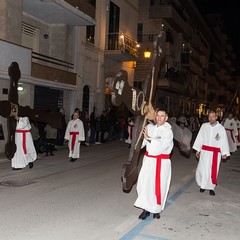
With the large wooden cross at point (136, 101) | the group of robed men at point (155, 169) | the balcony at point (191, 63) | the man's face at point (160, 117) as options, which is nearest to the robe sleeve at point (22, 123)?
the group of robed men at point (155, 169)

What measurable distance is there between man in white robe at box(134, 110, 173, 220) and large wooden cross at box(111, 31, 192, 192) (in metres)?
0.47

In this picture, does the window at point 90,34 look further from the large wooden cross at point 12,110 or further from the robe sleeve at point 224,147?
the robe sleeve at point 224,147

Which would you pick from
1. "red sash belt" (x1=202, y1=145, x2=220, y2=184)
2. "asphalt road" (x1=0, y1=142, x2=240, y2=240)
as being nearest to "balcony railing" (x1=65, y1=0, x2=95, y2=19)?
"asphalt road" (x1=0, y1=142, x2=240, y2=240)

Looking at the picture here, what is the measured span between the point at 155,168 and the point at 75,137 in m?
6.46

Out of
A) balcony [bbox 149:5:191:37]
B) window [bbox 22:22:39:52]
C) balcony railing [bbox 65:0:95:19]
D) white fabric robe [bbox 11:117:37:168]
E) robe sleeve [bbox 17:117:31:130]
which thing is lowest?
white fabric robe [bbox 11:117:37:168]

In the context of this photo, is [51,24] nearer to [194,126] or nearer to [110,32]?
[110,32]

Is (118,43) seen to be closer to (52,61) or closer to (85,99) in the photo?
(85,99)

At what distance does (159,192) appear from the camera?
641 centimetres

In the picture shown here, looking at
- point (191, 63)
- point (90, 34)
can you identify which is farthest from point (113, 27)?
point (191, 63)

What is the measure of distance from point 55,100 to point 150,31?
15721 millimetres

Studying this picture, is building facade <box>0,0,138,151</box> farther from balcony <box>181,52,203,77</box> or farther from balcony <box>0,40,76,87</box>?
balcony <box>181,52,203,77</box>

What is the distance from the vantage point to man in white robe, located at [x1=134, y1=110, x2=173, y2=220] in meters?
6.36

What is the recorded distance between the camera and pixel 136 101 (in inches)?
198

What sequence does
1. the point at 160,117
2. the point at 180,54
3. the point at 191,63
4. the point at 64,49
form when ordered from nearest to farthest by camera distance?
the point at 160,117, the point at 64,49, the point at 180,54, the point at 191,63
